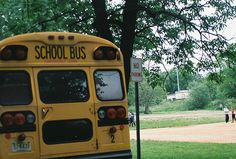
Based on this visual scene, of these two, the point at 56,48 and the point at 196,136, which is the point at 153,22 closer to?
the point at 56,48

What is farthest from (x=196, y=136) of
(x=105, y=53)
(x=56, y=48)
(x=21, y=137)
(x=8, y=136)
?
(x=8, y=136)

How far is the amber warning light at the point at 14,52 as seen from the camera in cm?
754

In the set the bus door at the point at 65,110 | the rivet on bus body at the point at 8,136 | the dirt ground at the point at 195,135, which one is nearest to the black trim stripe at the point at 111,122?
the bus door at the point at 65,110

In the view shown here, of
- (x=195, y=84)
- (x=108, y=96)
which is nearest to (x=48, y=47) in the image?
(x=108, y=96)

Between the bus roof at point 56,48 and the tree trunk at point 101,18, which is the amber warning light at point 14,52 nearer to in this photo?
the bus roof at point 56,48

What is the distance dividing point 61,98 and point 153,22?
273 inches

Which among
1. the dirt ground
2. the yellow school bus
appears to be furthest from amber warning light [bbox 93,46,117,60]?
the dirt ground

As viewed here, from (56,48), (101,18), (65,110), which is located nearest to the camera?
(65,110)

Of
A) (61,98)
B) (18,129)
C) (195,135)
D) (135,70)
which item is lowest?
(195,135)

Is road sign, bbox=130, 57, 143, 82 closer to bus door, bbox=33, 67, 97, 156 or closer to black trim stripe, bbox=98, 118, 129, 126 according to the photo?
black trim stripe, bbox=98, 118, 129, 126

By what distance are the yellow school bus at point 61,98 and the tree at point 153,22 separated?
481cm

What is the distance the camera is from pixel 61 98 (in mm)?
7961

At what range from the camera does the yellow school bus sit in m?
7.52

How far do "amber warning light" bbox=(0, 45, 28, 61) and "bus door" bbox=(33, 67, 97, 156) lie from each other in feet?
0.97
